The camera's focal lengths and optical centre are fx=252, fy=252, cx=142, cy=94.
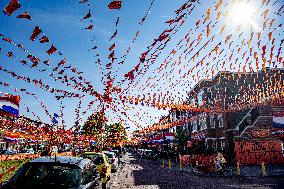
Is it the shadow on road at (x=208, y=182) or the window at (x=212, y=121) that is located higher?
the window at (x=212, y=121)

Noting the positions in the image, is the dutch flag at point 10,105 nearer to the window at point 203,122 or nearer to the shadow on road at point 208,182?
the shadow on road at point 208,182

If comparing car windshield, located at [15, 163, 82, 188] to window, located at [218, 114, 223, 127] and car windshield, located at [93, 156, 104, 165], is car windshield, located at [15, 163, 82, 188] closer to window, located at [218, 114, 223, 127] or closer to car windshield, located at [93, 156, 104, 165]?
car windshield, located at [93, 156, 104, 165]

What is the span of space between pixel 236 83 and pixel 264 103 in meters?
6.23

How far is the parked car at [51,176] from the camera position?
5047 millimetres

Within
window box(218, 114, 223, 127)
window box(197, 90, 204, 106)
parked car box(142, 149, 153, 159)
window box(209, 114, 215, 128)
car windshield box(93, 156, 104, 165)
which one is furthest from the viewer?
parked car box(142, 149, 153, 159)

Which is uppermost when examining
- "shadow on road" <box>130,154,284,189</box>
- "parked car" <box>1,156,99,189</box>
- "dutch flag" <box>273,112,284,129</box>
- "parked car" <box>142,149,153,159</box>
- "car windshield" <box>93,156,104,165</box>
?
"dutch flag" <box>273,112,284,129</box>

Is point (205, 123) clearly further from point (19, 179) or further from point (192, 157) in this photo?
point (19, 179)

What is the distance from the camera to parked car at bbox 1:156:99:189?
5.05 meters

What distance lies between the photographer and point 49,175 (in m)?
5.52

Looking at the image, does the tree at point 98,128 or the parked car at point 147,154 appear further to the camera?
the parked car at point 147,154

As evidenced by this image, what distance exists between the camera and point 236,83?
119 ft

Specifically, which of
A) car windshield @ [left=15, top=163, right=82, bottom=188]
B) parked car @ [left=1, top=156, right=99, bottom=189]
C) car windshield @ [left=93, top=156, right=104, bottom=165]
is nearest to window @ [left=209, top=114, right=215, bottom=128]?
car windshield @ [left=93, top=156, right=104, bottom=165]

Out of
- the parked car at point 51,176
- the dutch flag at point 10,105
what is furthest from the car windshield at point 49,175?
the dutch flag at point 10,105

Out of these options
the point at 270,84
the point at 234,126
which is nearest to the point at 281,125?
the point at 234,126
